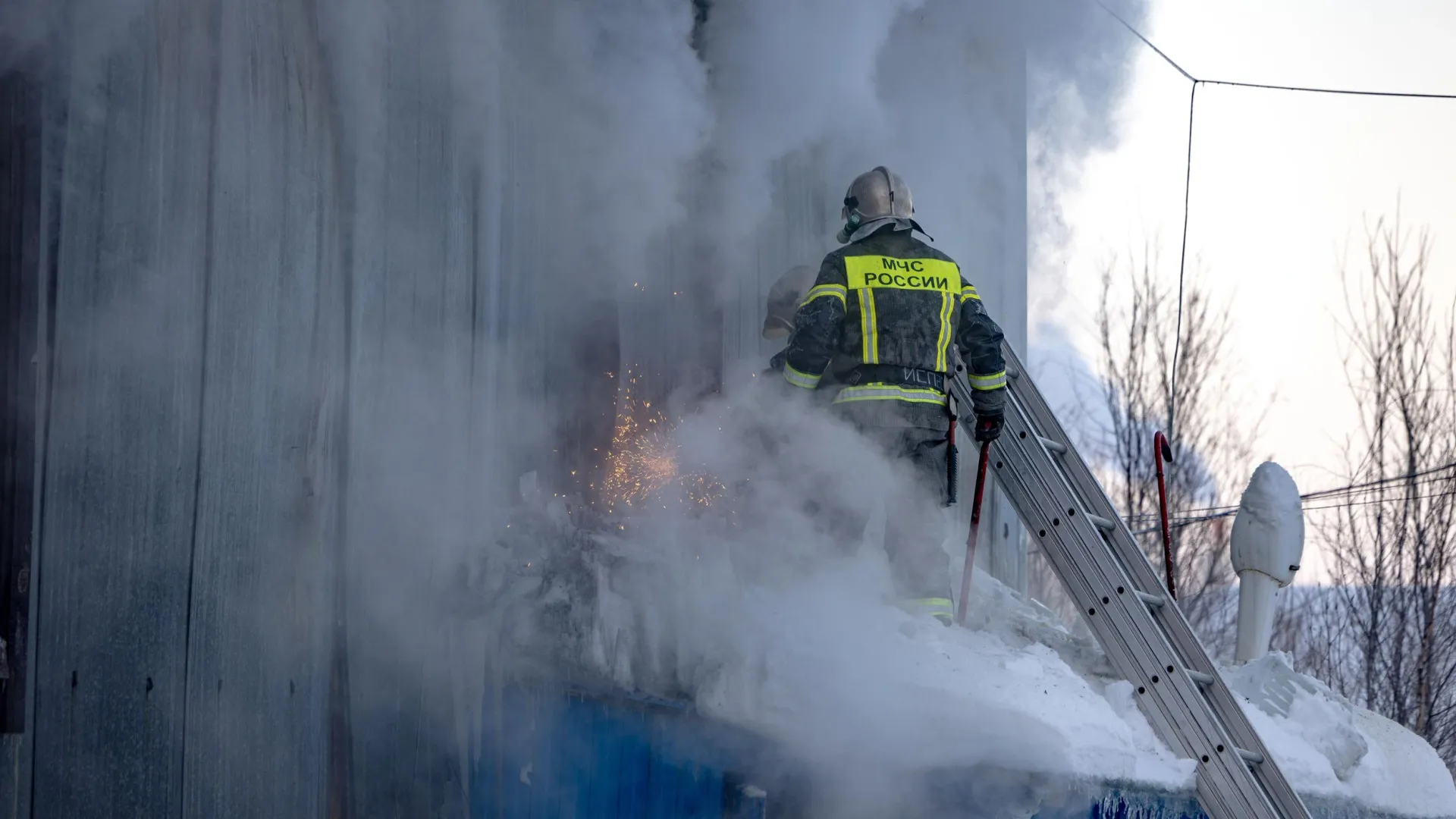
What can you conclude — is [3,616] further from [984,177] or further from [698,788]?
[984,177]

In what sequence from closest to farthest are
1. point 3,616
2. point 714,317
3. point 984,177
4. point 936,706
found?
point 3,616, point 936,706, point 714,317, point 984,177

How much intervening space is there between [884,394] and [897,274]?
467 millimetres

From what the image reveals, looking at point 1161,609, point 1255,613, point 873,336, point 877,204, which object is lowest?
point 1255,613

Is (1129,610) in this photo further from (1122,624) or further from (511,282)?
(511,282)

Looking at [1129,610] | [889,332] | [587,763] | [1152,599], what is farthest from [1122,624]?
[587,763]

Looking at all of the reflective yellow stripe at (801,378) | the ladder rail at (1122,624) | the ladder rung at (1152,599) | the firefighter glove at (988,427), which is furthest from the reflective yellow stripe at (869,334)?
the ladder rung at (1152,599)

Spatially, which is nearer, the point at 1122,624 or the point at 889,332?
the point at 1122,624

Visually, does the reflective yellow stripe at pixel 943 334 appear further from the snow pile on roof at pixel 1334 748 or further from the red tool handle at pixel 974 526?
the snow pile on roof at pixel 1334 748

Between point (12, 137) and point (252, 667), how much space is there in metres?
1.55

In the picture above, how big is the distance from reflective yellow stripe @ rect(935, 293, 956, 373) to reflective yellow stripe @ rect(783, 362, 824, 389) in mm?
486

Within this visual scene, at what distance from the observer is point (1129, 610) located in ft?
15.5

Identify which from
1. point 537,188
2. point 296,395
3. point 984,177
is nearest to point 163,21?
point 296,395

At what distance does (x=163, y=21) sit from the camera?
3549 millimetres

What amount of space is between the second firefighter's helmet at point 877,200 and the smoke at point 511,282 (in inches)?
23.4
